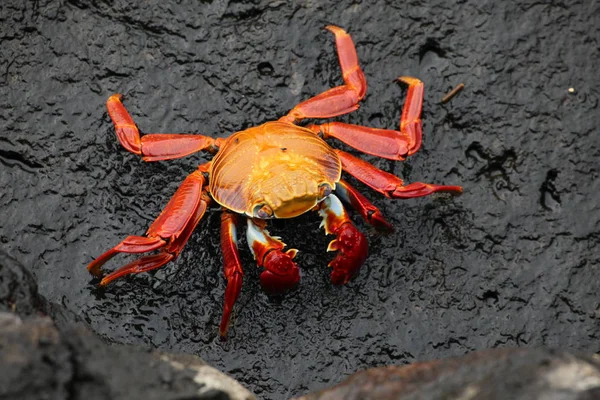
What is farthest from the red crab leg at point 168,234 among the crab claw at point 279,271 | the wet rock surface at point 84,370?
the wet rock surface at point 84,370

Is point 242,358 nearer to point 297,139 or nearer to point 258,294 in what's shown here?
point 258,294

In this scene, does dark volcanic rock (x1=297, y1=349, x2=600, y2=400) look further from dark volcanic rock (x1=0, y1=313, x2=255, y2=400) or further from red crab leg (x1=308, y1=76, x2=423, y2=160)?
red crab leg (x1=308, y1=76, x2=423, y2=160)

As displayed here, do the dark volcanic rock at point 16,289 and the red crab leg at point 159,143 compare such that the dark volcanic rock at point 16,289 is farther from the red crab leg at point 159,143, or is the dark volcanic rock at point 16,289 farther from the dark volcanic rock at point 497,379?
the dark volcanic rock at point 497,379

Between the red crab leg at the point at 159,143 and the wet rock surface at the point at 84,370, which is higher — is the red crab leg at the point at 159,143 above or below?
above

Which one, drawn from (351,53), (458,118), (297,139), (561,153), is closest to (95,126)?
(297,139)

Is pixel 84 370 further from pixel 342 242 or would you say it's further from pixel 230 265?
pixel 342 242

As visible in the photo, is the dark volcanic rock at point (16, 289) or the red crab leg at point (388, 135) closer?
the dark volcanic rock at point (16, 289)
